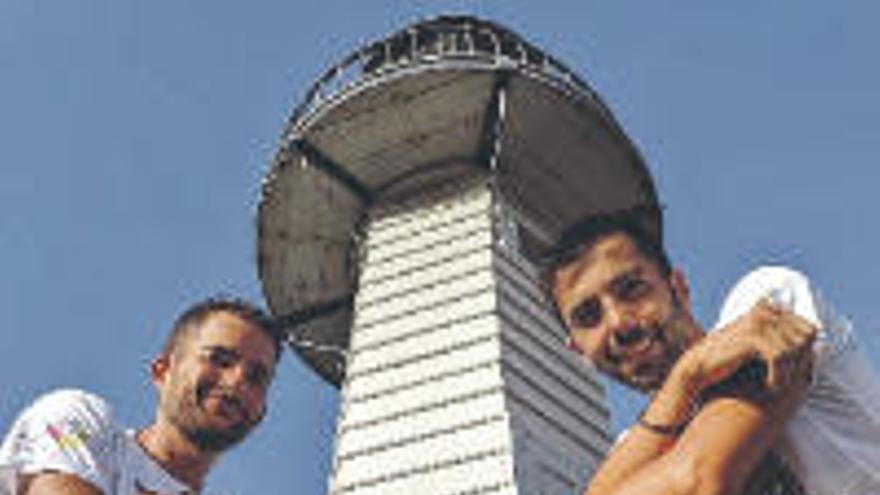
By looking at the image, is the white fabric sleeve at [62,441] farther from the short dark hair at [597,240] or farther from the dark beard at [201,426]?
the short dark hair at [597,240]

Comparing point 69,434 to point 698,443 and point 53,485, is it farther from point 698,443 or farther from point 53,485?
point 698,443

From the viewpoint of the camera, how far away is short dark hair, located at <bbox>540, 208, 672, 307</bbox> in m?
2.69

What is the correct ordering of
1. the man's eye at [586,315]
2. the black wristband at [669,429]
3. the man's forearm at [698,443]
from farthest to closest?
1. the man's eye at [586,315]
2. the black wristband at [669,429]
3. the man's forearm at [698,443]

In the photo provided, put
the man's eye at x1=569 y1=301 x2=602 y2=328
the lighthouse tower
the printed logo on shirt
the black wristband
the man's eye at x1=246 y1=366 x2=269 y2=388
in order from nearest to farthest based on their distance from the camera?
the black wristband < the man's eye at x1=569 y1=301 x2=602 y2=328 < the printed logo on shirt < the man's eye at x1=246 y1=366 x2=269 y2=388 < the lighthouse tower

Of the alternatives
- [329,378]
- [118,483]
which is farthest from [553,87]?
[118,483]

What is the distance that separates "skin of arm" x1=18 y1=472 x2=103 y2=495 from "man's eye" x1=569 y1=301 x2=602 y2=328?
4.87ft

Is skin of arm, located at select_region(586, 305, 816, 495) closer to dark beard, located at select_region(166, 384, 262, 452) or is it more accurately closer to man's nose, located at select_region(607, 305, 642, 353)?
man's nose, located at select_region(607, 305, 642, 353)

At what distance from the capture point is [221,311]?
14.1ft

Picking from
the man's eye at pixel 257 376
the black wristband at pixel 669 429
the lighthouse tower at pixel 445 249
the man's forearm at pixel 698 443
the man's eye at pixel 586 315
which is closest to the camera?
the man's forearm at pixel 698 443

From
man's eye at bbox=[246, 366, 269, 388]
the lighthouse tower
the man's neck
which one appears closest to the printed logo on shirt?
the man's neck

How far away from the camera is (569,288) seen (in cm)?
269

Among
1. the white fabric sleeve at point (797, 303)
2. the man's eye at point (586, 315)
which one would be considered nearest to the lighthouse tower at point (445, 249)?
the man's eye at point (586, 315)

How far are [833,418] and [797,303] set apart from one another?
22 cm

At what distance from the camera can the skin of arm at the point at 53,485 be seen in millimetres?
3083
